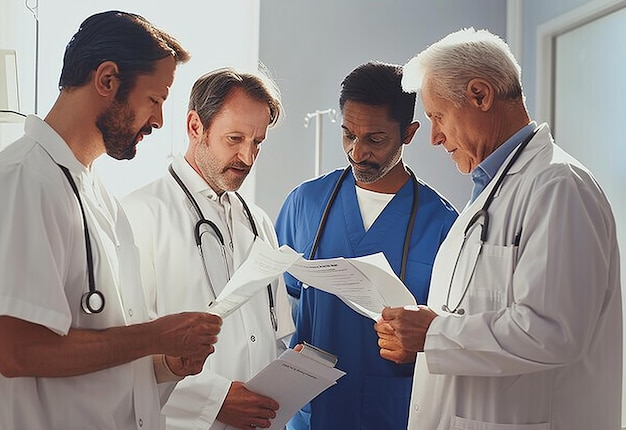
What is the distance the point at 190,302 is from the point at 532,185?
0.77 m

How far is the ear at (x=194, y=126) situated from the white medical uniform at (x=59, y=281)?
52 cm

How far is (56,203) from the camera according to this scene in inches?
48.6

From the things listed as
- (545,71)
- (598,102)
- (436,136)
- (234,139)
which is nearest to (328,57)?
(545,71)

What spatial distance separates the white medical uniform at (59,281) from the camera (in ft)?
3.84

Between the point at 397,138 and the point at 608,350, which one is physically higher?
the point at 397,138

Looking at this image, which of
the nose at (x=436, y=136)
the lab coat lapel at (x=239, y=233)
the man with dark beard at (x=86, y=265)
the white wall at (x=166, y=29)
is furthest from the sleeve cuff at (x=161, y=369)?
the white wall at (x=166, y=29)

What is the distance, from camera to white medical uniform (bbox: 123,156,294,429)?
5.60ft

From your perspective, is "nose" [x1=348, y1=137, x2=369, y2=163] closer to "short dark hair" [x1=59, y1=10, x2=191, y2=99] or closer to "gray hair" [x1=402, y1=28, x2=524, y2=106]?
"gray hair" [x1=402, y1=28, x2=524, y2=106]

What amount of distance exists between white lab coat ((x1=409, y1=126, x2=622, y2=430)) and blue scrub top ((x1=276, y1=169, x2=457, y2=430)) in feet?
1.21

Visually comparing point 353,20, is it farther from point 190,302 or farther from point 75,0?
point 190,302

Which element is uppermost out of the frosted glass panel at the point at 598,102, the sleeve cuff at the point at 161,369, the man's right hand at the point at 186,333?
the frosted glass panel at the point at 598,102

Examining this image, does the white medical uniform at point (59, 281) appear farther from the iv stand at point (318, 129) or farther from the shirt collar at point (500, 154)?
the iv stand at point (318, 129)

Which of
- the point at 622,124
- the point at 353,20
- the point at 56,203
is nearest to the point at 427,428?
the point at 56,203

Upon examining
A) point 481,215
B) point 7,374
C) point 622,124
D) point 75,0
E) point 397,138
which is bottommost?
point 7,374
